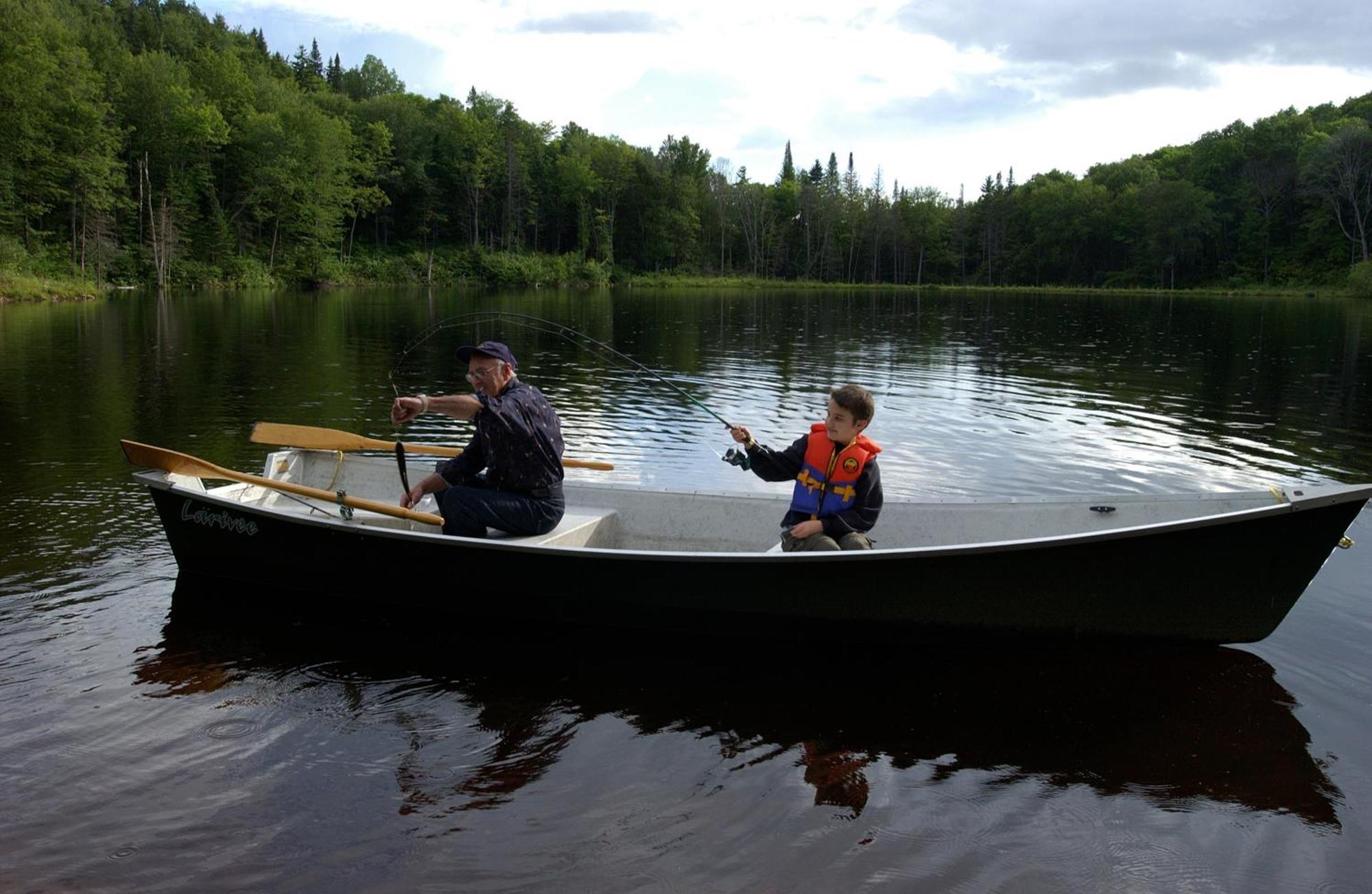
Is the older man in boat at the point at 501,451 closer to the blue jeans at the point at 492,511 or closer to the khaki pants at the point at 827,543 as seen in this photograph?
the blue jeans at the point at 492,511

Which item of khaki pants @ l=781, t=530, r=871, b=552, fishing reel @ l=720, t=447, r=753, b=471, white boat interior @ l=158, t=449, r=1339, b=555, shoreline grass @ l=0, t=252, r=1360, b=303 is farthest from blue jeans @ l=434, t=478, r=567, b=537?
shoreline grass @ l=0, t=252, r=1360, b=303

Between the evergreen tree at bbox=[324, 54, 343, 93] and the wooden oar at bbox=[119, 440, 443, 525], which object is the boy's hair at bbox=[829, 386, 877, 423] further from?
the evergreen tree at bbox=[324, 54, 343, 93]

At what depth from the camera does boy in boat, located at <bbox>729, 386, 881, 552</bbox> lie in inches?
229

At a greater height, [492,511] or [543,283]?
[543,283]

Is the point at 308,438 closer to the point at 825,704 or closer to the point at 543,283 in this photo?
the point at 825,704

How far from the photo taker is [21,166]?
4044 centimetres

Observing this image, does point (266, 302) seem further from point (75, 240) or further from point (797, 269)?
point (797, 269)

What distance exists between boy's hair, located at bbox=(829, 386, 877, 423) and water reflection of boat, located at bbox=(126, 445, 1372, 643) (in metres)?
0.84

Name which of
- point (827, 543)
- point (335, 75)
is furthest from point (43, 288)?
point (335, 75)

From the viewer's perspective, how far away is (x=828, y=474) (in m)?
6.00

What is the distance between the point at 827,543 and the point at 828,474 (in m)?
0.42

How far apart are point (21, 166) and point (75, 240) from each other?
393 centimetres

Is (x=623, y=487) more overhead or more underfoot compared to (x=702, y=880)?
more overhead

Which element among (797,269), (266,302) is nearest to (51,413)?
(266,302)
